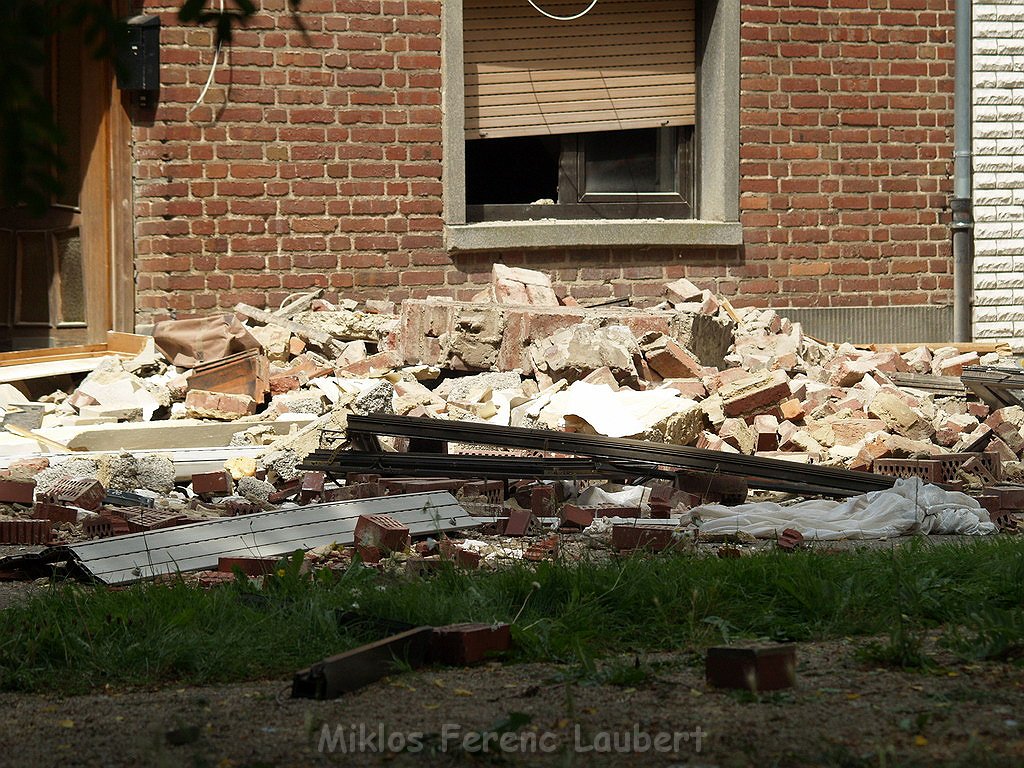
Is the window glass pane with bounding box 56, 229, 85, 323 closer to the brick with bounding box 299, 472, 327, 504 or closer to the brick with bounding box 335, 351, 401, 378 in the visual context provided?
the brick with bounding box 335, 351, 401, 378

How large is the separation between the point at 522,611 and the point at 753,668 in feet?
2.97

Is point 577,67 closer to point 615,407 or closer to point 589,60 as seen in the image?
point 589,60

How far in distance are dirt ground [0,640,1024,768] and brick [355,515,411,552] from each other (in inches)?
64.0

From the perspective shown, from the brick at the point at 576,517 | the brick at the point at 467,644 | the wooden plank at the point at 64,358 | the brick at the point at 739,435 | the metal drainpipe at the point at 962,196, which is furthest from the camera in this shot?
the metal drainpipe at the point at 962,196

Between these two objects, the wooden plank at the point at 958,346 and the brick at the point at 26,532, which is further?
the wooden plank at the point at 958,346

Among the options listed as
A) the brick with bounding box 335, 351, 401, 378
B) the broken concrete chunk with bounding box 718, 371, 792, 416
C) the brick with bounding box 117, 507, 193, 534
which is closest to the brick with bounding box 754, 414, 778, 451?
the broken concrete chunk with bounding box 718, 371, 792, 416

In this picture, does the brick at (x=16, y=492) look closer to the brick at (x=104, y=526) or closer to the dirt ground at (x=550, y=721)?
the brick at (x=104, y=526)

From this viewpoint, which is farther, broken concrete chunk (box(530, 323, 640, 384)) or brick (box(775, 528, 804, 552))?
broken concrete chunk (box(530, 323, 640, 384))

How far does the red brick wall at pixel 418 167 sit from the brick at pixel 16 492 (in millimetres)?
3565

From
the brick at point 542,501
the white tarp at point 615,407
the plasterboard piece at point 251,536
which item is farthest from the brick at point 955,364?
the plasterboard piece at point 251,536

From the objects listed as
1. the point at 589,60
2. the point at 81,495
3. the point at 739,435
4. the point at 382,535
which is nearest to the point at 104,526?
the point at 81,495

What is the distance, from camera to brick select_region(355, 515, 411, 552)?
15.7ft

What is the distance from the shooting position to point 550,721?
8.75ft

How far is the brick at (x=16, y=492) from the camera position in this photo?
5.84 m
